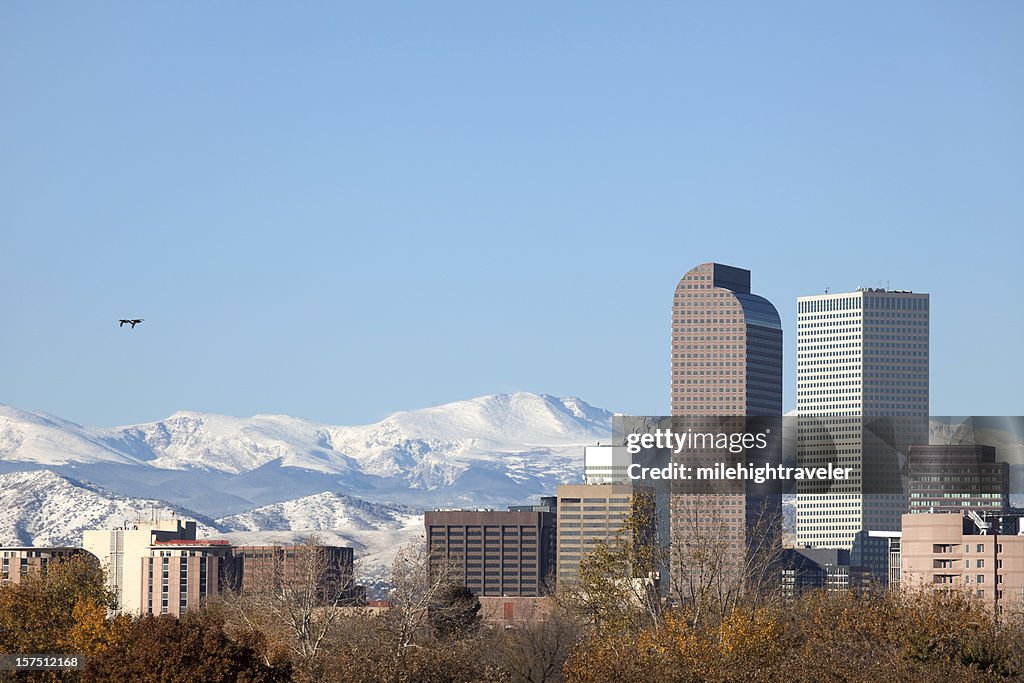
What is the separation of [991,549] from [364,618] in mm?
81016

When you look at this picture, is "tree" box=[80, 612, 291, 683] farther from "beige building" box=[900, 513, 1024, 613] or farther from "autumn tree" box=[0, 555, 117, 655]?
"beige building" box=[900, 513, 1024, 613]

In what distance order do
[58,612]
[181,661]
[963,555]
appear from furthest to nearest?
[963,555] < [58,612] < [181,661]

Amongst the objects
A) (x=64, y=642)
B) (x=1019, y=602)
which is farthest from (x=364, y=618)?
(x=1019, y=602)

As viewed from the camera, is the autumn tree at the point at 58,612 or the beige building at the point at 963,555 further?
the beige building at the point at 963,555

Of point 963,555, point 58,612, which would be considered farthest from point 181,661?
point 963,555

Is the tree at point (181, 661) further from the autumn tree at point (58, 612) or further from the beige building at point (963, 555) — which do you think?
the beige building at point (963, 555)

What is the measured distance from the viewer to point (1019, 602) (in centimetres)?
17525

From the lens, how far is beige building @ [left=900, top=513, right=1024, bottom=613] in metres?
191

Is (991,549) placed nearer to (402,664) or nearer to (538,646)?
(538,646)

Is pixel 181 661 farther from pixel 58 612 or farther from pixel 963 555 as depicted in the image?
pixel 963 555

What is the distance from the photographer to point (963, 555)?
19412cm

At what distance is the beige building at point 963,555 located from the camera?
627 feet

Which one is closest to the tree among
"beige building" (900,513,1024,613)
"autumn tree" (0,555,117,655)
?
"autumn tree" (0,555,117,655)

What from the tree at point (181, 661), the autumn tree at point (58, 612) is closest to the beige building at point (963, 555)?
the autumn tree at point (58, 612)
